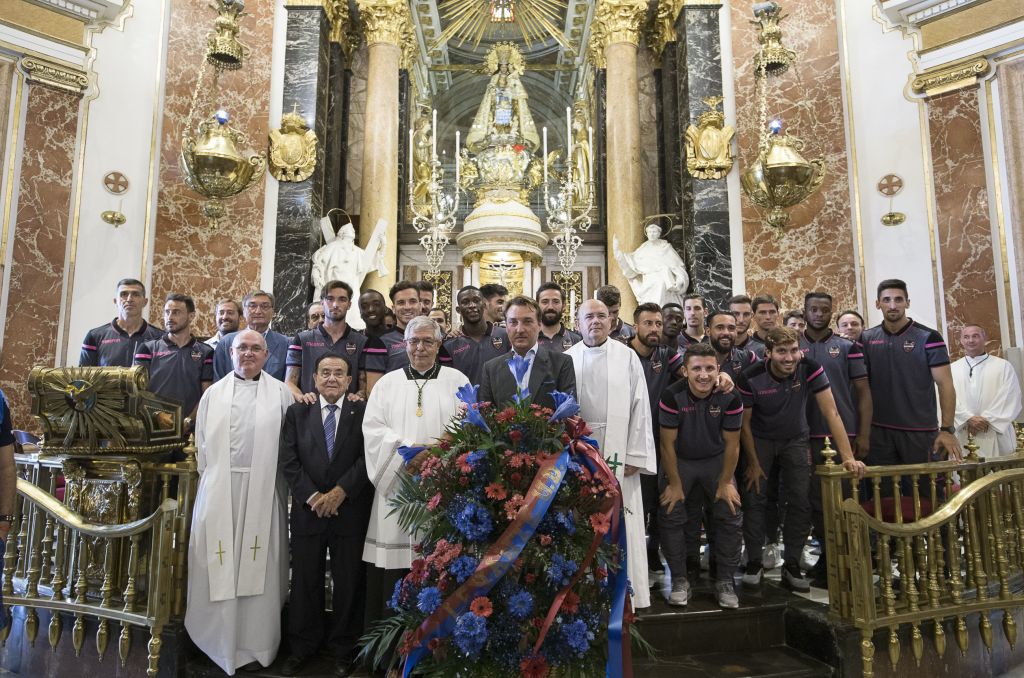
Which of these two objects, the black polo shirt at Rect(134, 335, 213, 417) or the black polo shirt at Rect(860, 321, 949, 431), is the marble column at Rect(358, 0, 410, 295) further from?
the black polo shirt at Rect(860, 321, 949, 431)

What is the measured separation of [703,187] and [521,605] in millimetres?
7334

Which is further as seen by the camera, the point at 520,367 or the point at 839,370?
the point at 839,370

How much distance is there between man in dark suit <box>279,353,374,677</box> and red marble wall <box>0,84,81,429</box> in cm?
517

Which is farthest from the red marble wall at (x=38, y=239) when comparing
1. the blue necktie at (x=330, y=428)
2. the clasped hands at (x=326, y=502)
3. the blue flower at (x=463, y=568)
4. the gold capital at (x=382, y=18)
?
the blue flower at (x=463, y=568)

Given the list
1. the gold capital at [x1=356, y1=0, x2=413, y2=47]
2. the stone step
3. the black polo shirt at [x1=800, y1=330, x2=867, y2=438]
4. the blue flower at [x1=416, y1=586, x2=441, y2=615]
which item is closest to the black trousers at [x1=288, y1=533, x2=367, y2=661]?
the blue flower at [x1=416, y1=586, x2=441, y2=615]

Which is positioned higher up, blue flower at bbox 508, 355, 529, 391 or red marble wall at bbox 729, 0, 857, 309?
red marble wall at bbox 729, 0, 857, 309

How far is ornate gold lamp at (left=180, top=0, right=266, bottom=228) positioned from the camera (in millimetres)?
7547

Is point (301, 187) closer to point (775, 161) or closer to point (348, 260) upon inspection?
point (348, 260)

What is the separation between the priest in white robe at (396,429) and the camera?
143 inches

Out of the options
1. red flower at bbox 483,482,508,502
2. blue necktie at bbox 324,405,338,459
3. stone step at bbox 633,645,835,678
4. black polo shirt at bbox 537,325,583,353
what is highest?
black polo shirt at bbox 537,325,583,353

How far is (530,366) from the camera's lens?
3.65 m

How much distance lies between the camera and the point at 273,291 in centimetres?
844

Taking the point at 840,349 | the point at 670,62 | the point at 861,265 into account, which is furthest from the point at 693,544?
the point at 670,62

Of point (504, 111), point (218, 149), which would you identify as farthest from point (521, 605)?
point (504, 111)
